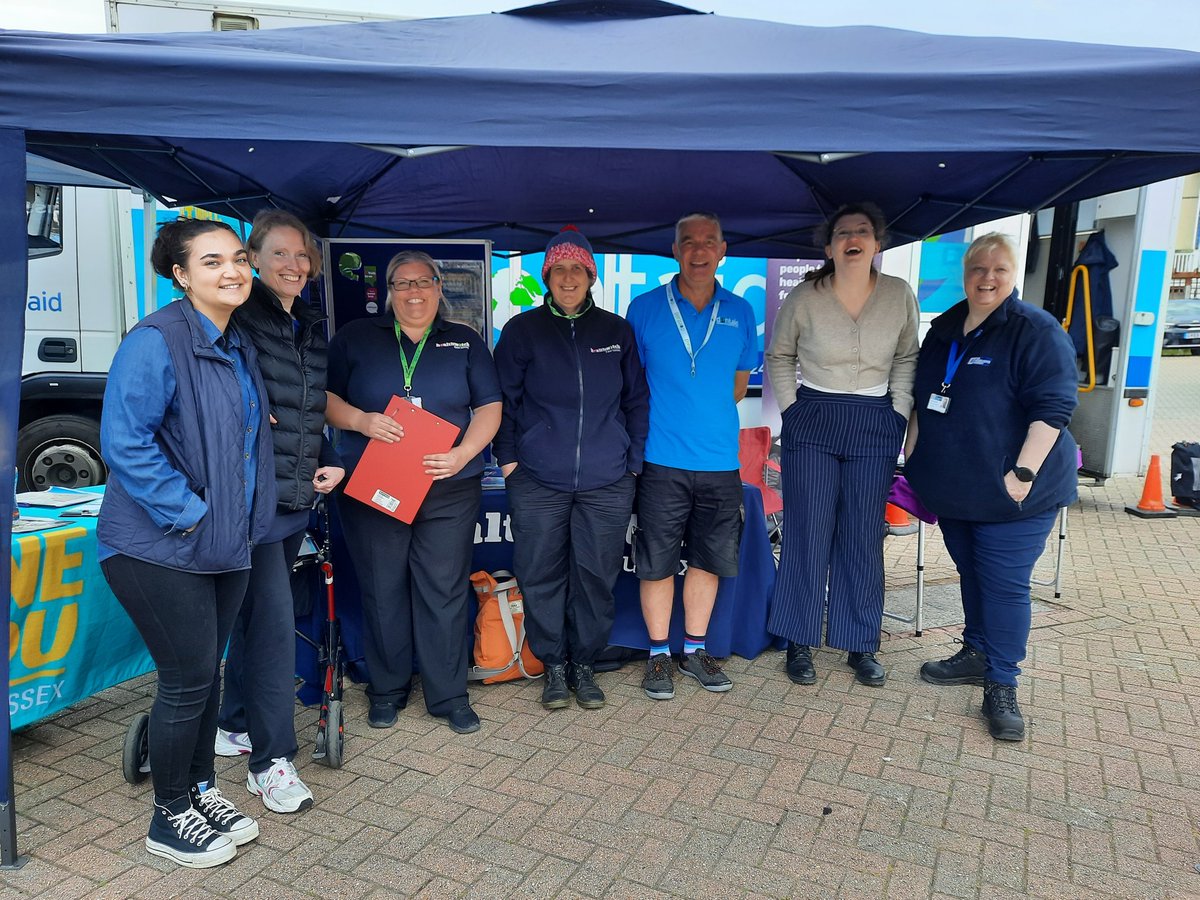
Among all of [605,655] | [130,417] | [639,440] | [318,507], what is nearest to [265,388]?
[130,417]

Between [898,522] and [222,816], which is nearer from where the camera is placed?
[222,816]

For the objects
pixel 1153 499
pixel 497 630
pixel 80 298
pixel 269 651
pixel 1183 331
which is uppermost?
pixel 1183 331

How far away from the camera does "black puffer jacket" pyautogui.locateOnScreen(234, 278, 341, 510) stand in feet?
8.07

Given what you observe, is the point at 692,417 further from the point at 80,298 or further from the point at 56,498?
the point at 80,298

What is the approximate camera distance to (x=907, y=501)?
375cm

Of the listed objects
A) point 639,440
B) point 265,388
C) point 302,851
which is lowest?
point 302,851

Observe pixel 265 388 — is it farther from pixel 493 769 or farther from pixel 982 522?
pixel 982 522

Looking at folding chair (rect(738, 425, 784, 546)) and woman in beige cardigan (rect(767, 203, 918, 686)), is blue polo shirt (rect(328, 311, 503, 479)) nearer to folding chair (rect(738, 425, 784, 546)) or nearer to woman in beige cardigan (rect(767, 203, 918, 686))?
woman in beige cardigan (rect(767, 203, 918, 686))

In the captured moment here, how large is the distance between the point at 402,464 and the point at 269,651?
74 centimetres

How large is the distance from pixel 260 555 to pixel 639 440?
59.2 inches

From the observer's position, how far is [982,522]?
318 cm

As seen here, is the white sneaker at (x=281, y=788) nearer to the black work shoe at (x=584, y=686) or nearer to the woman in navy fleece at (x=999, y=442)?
the black work shoe at (x=584, y=686)

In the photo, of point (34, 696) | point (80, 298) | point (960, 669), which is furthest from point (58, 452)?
point (960, 669)

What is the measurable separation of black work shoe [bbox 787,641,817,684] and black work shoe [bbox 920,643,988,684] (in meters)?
0.50
